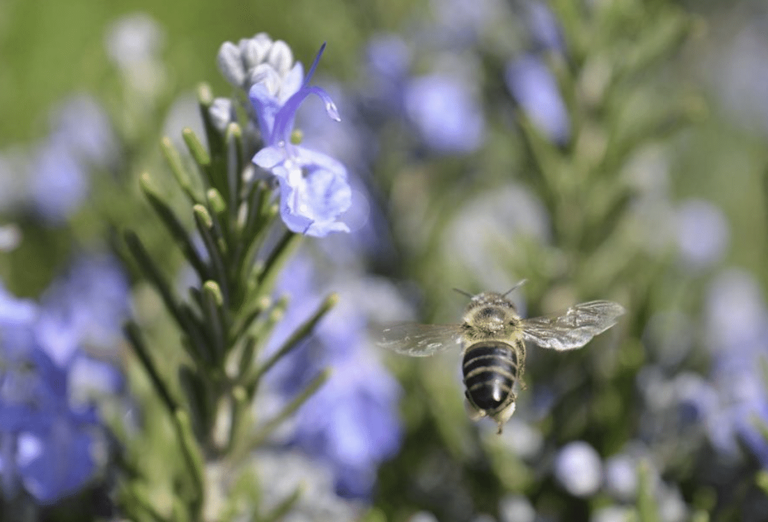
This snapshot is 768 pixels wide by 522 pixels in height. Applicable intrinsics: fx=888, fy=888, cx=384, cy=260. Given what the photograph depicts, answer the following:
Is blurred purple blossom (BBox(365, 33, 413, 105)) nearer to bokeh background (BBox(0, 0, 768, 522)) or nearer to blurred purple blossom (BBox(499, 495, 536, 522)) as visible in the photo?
bokeh background (BBox(0, 0, 768, 522))

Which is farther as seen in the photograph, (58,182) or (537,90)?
(58,182)

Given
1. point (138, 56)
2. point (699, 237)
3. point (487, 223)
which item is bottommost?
point (699, 237)

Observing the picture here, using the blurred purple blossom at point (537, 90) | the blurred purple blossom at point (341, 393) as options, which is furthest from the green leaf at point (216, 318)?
the blurred purple blossom at point (537, 90)

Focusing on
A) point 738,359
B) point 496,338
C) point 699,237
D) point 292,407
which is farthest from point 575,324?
point 699,237

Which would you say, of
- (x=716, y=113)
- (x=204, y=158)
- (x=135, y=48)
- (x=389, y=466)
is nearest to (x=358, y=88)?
(x=135, y=48)

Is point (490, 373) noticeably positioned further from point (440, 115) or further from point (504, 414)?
point (440, 115)

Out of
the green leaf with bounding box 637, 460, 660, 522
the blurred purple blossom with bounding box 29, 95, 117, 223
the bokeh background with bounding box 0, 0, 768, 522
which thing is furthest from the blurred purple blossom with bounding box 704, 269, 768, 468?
the blurred purple blossom with bounding box 29, 95, 117, 223
